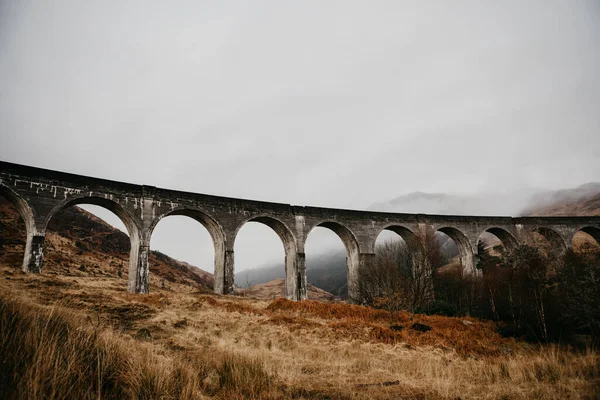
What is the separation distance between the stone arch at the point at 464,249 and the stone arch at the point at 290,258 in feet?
43.0

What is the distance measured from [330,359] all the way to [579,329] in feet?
36.8

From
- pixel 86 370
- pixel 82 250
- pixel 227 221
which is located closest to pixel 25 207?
pixel 227 221

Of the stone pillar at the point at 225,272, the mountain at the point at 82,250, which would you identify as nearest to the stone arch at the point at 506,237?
the stone pillar at the point at 225,272

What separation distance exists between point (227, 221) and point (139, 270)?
18.7 ft

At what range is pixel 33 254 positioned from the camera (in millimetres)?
14492

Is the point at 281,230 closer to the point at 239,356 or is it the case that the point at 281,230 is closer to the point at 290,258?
the point at 290,258

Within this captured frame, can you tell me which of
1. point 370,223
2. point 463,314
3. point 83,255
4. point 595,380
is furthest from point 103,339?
point 83,255

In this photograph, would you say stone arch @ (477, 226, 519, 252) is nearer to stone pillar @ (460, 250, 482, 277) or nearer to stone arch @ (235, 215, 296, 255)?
stone pillar @ (460, 250, 482, 277)

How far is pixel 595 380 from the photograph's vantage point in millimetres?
5234

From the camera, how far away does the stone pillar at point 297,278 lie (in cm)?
2181

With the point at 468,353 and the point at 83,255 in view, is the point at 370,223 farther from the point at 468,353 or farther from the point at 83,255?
the point at 83,255

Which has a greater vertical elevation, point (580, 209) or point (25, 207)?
point (580, 209)

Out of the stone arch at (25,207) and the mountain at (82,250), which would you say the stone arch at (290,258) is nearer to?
the mountain at (82,250)

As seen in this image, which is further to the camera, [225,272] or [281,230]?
[281,230]
